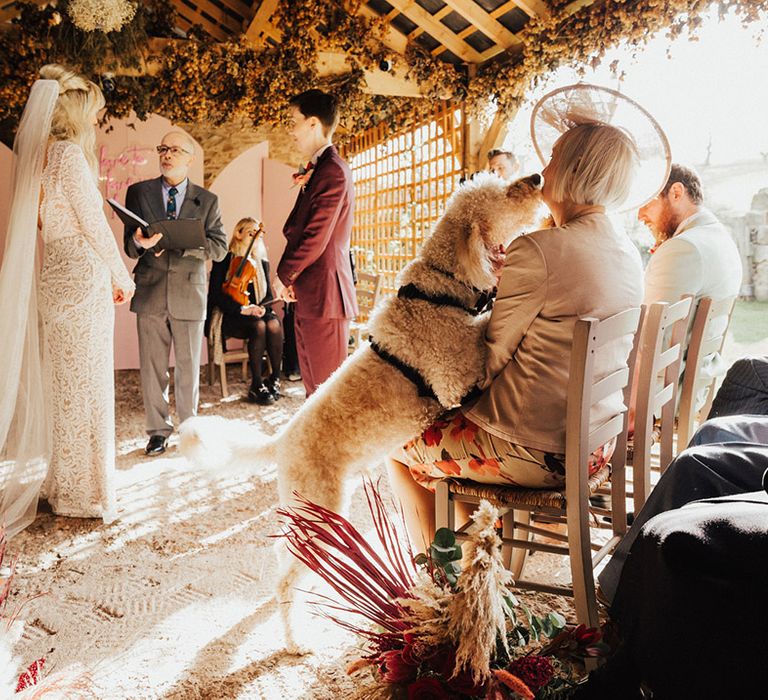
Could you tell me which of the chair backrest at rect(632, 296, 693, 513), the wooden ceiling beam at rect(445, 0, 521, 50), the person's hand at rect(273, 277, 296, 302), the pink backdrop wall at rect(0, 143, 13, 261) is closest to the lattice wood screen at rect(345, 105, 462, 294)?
the wooden ceiling beam at rect(445, 0, 521, 50)

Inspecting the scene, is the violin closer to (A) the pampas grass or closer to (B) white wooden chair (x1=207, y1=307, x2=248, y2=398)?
(B) white wooden chair (x1=207, y1=307, x2=248, y2=398)

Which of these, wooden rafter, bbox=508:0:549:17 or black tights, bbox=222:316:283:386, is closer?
wooden rafter, bbox=508:0:549:17

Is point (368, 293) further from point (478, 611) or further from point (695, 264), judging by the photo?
point (478, 611)

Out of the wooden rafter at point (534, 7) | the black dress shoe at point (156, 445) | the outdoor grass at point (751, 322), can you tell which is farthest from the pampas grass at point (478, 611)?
the outdoor grass at point (751, 322)

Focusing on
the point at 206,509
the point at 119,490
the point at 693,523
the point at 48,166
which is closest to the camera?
the point at 693,523

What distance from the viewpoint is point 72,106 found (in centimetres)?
286

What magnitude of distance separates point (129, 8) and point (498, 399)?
486cm

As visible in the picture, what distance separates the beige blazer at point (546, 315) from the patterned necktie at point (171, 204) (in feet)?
9.73

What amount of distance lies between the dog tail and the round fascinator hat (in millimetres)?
1287

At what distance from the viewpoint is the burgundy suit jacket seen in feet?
10.3

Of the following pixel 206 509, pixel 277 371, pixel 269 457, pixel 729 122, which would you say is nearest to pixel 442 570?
pixel 269 457

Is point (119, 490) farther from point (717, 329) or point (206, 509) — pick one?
point (717, 329)

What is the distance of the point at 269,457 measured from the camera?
1.86 metres

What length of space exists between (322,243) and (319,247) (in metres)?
0.03
